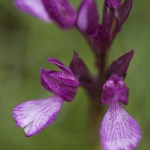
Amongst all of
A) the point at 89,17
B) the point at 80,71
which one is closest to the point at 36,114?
the point at 80,71

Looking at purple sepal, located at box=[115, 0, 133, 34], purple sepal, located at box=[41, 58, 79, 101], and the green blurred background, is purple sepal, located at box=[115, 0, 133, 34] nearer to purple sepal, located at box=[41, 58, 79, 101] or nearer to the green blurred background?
purple sepal, located at box=[41, 58, 79, 101]

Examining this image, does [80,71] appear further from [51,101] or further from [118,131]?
[118,131]

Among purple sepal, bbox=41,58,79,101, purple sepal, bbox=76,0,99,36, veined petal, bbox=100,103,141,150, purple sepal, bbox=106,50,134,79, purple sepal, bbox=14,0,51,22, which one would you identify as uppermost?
purple sepal, bbox=14,0,51,22

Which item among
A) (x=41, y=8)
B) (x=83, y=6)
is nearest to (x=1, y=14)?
(x=41, y=8)

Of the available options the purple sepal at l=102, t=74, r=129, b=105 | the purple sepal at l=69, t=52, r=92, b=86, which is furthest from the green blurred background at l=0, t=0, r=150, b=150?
the purple sepal at l=102, t=74, r=129, b=105

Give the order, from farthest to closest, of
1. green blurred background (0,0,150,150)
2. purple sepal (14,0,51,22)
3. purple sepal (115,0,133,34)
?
green blurred background (0,0,150,150)
purple sepal (14,0,51,22)
purple sepal (115,0,133,34)

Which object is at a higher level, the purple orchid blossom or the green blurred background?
the green blurred background

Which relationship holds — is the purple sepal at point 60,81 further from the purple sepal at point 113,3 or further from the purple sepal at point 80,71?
the purple sepal at point 113,3

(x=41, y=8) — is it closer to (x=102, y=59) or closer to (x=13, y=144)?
(x=102, y=59)
